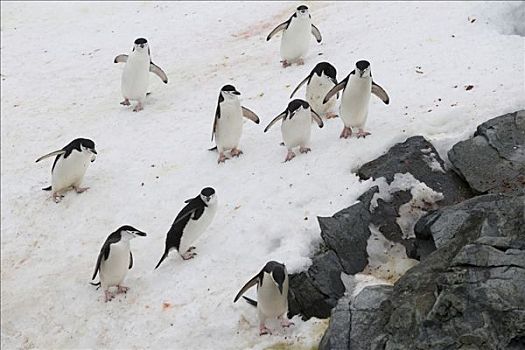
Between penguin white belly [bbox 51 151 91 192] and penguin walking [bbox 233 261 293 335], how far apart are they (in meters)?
2.97

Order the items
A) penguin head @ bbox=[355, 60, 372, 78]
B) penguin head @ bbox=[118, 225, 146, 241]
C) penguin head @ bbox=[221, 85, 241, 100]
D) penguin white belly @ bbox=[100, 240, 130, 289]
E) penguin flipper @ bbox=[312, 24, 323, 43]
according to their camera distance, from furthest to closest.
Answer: penguin flipper @ bbox=[312, 24, 323, 43] → penguin head @ bbox=[221, 85, 241, 100] → penguin head @ bbox=[355, 60, 372, 78] → penguin head @ bbox=[118, 225, 146, 241] → penguin white belly @ bbox=[100, 240, 130, 289]

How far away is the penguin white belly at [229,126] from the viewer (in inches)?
286

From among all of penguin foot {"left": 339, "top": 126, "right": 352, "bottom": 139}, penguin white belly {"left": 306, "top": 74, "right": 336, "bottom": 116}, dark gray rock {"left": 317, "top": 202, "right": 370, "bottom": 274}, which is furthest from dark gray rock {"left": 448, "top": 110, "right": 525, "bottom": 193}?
penguin white belly {"left": 306, "top": 74, "right": 336, "bottom": 116}

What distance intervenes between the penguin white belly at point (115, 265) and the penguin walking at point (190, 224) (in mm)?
286

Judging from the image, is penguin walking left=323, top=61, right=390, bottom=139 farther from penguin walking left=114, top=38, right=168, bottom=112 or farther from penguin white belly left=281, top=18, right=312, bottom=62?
penguin walking left=114, top=38, right=168, bottom=112

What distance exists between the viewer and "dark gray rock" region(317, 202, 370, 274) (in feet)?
17.8

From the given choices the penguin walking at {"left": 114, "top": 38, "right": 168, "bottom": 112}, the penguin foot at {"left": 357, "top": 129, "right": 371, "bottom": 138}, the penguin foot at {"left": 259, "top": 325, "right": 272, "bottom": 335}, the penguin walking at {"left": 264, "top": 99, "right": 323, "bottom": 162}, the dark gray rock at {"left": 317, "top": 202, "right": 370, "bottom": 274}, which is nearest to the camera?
the penguin foot at {"left": 259, "top": 325, "right": 272, "bottom": 335}

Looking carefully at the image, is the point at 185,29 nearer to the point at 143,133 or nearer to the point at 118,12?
the point at 118,12

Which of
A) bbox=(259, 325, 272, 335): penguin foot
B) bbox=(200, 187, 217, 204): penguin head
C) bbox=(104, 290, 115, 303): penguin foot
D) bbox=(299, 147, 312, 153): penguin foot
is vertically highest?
bbox=(200, 187, 217, 204): penguin head

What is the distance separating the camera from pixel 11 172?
848cm

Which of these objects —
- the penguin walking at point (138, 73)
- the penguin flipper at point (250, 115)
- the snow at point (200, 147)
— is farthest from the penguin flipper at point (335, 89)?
the penguin walking at point (138, 73)

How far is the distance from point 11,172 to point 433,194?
4835mm

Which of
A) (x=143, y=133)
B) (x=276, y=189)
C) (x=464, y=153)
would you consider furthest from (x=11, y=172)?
(x=464, y=153)

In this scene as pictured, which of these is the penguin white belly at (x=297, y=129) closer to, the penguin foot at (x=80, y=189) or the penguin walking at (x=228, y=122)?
the penguin walking at (x=228, y=122)
